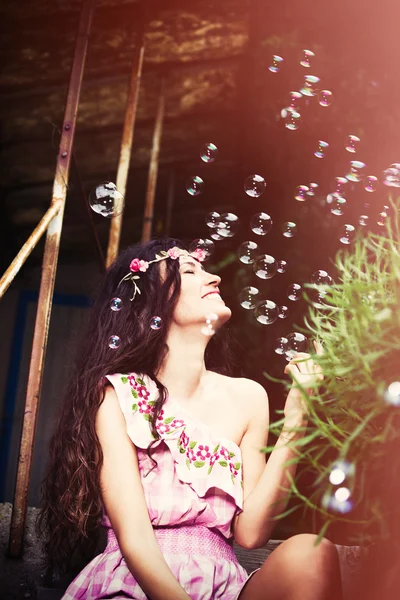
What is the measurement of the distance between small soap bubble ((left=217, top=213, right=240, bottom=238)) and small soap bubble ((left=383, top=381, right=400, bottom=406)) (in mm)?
1558

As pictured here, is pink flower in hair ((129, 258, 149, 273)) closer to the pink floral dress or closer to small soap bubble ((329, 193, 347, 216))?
the pink floral dress

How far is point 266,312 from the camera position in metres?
2.19

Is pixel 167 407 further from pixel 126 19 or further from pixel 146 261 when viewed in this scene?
pixel 126 19

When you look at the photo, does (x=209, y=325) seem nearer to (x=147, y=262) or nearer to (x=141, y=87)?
(x=147, y=262)

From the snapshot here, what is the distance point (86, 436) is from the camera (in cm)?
182

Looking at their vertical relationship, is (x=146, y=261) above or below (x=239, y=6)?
below

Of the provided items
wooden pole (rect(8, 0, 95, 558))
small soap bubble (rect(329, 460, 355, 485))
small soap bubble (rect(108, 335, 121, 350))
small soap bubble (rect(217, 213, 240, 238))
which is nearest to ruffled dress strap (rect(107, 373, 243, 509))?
small soap bubble (rect(108, 335, 121, 350))

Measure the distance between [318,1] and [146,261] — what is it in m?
1.87

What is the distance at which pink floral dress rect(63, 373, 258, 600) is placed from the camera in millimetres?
1586

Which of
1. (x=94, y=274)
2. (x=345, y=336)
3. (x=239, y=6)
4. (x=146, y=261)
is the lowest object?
(x=345, y=336)

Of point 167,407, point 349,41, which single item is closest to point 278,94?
point 349,41

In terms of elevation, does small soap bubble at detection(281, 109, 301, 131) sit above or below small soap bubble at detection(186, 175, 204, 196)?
above

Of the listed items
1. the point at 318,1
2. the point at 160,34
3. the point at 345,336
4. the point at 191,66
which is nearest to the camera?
the point at 345,336

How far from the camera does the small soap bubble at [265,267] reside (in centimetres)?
231
